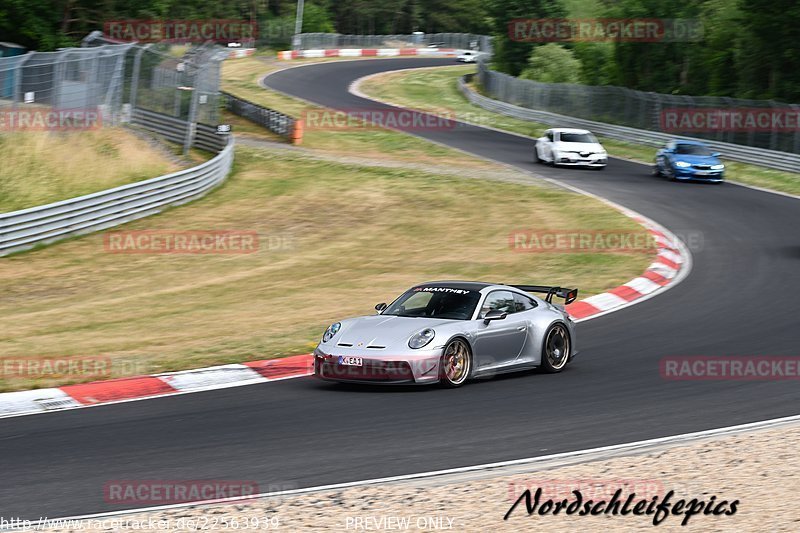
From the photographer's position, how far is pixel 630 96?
46.1 meters

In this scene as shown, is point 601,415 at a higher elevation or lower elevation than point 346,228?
higher

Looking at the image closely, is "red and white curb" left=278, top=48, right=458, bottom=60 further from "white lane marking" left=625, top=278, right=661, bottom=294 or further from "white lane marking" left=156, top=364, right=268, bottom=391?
"white lane marking" left=156, top=364, right=268, bottom=391

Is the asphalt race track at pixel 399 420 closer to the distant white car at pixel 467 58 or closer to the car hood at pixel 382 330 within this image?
the car hood at pixel 382 330

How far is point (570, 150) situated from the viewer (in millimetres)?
35156

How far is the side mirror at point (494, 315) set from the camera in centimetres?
1173

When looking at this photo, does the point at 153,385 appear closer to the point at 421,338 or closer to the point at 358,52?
the point at 421,338

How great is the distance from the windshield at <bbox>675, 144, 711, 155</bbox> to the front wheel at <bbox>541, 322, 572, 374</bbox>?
867 inches

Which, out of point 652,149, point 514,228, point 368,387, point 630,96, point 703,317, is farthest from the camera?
point 630,96

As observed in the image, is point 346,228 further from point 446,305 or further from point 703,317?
point 446,305

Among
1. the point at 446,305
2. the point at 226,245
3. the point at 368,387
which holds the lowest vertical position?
the point at 226,245

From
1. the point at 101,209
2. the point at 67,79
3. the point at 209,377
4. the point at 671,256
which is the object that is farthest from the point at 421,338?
the point at 67,79

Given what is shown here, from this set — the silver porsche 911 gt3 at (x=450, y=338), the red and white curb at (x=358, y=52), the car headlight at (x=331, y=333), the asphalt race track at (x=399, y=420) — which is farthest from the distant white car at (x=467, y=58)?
the car headlight at (x=331, y=333)

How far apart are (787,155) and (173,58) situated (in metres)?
19.5

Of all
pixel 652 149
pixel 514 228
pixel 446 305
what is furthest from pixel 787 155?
pixel 446 305
